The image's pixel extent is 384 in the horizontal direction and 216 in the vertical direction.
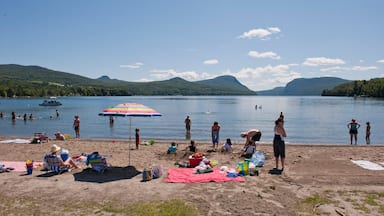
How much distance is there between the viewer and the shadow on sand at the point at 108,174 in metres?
10.1

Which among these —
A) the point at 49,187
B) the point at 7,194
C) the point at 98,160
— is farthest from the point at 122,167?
the point at 7,194

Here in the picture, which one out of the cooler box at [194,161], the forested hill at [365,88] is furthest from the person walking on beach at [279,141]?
the forested hill at [365,88]

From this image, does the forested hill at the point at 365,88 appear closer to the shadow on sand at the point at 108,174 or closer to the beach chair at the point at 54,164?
the shadow on sand at the point at 108,174

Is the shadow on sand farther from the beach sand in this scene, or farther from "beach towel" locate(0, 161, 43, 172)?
"beach towel" locate(0, 161, 43, 172)

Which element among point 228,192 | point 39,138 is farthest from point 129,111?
point 39,138

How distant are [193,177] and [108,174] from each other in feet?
10.0

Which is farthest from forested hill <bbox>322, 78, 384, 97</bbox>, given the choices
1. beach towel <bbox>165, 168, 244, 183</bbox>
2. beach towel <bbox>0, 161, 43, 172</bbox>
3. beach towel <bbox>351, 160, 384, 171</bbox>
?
beach towel <bbox>0, 161, 43, 172</bbox>

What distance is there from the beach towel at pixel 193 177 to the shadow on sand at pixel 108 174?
1.40 m

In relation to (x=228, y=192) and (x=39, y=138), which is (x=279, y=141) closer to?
(x=228, y=192)

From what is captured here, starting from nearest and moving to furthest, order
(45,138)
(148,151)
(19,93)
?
1. (148,151)
2. (45,138)
3. (19,93)

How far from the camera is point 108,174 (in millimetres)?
10766

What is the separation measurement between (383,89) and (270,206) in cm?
16259

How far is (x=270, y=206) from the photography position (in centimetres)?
747

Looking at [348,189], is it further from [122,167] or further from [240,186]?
[122,167]
